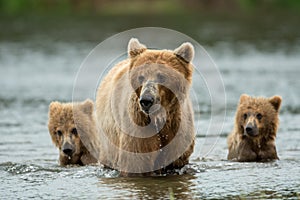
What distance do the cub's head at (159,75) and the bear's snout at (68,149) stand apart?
2226mm

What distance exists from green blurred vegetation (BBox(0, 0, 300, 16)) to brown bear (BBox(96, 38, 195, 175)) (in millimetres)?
28546

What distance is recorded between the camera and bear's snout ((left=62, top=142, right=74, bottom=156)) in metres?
10.7

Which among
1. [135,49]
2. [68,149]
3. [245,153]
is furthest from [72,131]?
[135,49]

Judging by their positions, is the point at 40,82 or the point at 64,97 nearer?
the point at 64,97

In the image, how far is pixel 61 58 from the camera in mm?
25328

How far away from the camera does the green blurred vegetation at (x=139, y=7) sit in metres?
39.4

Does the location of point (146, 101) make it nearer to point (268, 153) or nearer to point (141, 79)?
point (141, 79)

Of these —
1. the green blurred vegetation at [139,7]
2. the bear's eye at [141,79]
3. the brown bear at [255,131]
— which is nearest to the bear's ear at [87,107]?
the brown bear at [255,131]

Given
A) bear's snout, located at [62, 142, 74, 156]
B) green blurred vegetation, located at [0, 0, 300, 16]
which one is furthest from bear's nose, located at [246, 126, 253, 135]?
green blurred vegetation, located at [0, 0, 300, 16]

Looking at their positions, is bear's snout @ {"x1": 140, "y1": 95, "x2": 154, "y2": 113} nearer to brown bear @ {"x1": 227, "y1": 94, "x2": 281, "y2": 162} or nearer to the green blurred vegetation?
brown bear @ {"x1": 227, "y1": 94, "x2": 281, "y2": 162}

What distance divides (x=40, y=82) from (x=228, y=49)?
26.6 ft

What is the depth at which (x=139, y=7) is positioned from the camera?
4338cm

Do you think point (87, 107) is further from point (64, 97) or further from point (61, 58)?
point (61, 58)

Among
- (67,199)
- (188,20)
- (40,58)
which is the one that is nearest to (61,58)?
(40,58)
